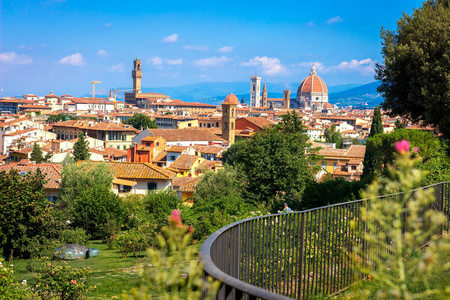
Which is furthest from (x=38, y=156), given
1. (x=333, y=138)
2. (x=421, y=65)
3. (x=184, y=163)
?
(x=333, y=138)

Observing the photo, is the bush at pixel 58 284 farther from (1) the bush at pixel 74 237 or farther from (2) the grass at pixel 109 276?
(1) the bush at pixel 74 237

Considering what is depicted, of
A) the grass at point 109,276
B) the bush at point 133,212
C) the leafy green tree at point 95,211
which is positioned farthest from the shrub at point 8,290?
the leafy green tree at point 95,211

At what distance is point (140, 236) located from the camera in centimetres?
1407

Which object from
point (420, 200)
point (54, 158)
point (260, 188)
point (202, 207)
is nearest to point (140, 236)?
point (202, 207)

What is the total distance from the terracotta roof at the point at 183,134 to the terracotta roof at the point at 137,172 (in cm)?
3590

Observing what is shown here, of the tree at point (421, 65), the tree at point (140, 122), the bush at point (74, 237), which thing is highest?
the tree at point (140, 122)

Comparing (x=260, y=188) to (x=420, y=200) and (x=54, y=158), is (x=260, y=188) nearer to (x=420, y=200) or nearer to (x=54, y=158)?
(x=420, y=200)

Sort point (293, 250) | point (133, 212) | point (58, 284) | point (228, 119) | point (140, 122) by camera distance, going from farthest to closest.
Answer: point (140, 122)
point (228, 119)
point (133, 212)
point (58, 284)
point (293, 250)

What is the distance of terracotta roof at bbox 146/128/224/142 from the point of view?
7456 centimetres

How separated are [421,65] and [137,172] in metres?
28.0

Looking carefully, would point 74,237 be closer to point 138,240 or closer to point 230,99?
point 138,240

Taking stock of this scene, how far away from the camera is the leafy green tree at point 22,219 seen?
1667 centimetres

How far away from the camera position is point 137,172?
3628 centimetres

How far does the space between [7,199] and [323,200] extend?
10466 millimetres
